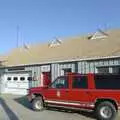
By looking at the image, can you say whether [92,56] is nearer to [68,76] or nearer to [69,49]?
[69,49]

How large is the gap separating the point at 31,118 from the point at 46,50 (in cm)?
1633

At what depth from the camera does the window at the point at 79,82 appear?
1585 cm

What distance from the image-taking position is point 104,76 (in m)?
15.3

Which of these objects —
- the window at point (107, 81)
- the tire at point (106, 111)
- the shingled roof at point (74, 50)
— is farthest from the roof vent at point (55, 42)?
the tire at point (106, 111)

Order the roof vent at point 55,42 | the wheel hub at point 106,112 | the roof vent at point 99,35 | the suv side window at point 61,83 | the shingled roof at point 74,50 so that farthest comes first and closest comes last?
the roof vent at point 55,42 < the roof vent at point 99,35 < the shingled roof at point 74,50 < the suv side window at point 61,83 < the wheel hub at point 106,112

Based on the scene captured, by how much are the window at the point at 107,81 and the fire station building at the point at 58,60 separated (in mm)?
6989

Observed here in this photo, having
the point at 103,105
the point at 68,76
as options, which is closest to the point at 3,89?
the point at 68,76

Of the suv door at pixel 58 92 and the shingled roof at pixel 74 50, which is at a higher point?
the shingled roof at pixel 74 50

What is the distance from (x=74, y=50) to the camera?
2717 centimetres

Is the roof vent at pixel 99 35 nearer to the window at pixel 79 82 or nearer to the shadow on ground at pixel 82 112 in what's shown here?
the shadow on ground at pixel 82 112

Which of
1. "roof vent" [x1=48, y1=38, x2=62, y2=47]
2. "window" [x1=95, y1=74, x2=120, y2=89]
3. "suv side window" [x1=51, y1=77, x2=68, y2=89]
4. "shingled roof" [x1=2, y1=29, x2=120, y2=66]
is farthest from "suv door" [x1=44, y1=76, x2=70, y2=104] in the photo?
"roof vent" [x1=48, y1=38, x2=62, y2=47]

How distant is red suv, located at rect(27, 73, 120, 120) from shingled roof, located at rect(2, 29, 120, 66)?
6839 mm

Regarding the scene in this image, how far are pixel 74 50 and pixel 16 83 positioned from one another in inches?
310

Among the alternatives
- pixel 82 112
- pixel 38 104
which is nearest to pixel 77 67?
pixel 38 104
